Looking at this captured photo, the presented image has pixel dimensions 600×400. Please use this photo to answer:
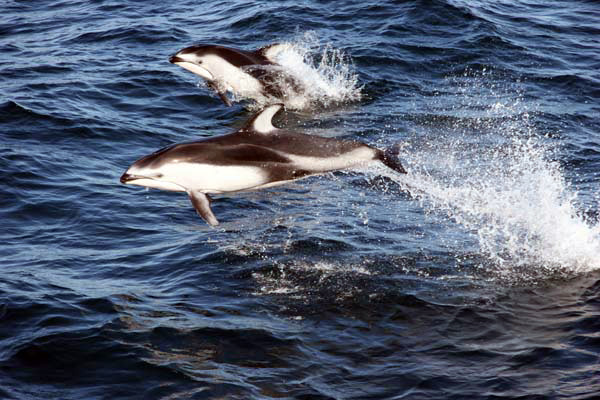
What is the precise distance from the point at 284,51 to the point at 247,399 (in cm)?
1171

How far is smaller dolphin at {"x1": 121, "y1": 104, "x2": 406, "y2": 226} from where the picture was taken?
9789 millimetres

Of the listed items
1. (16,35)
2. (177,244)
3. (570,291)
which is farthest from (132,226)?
(16,35)

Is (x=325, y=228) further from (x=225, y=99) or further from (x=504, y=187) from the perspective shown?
(x=225, y=99)

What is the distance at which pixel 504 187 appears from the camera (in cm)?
1289

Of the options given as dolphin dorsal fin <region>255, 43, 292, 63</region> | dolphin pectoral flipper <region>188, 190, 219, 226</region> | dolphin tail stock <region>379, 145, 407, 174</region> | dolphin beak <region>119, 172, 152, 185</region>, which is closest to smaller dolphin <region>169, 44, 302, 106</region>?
dolphin dorsal fin <region>255, 43, 292, 63</region>

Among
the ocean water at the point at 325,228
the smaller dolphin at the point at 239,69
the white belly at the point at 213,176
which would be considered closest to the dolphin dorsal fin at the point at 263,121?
the white belly at the point at 213,176

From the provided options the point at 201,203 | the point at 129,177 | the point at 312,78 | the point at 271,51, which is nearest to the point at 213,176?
the point at 201,203

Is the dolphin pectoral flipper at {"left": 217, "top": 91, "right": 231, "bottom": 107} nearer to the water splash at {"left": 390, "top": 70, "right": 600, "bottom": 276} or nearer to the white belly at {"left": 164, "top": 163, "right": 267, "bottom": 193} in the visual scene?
the water splash at {"left": 390, "top": 70, "right": 600, "bottom": 276}

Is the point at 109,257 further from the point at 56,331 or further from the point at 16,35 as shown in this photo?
the point at 16,35

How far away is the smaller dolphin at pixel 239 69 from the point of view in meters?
16.8

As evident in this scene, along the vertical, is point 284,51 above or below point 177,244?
above

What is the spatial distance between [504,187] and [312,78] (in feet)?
20.5

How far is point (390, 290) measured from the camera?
389 inches

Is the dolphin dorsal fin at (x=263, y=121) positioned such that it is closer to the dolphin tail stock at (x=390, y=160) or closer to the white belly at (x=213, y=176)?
the white belly at (x=213, y=176)
